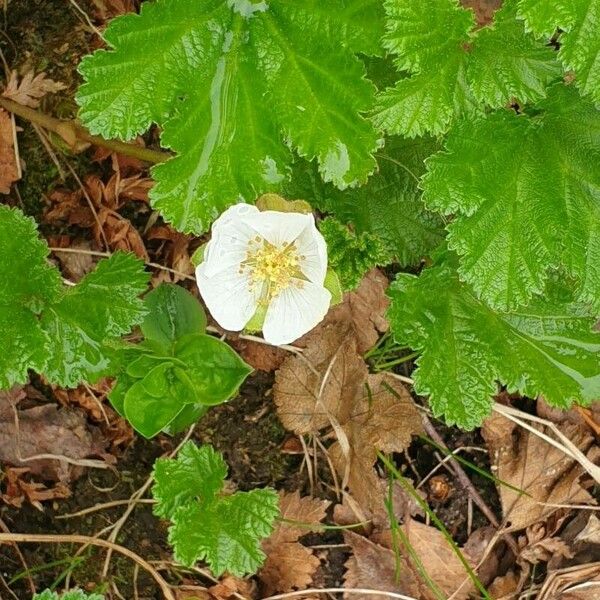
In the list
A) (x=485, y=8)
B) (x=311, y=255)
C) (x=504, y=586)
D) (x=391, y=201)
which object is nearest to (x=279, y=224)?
(x=311, y=255)

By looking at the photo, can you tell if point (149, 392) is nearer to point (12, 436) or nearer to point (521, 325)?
point (12, 436)

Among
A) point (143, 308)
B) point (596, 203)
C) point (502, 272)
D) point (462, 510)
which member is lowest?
point (462, 510)

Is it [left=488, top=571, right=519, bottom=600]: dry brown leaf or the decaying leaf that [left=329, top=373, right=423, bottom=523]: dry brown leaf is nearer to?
the decaying leaf

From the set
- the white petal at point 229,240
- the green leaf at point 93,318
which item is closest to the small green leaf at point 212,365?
the green leaf at point 93,318

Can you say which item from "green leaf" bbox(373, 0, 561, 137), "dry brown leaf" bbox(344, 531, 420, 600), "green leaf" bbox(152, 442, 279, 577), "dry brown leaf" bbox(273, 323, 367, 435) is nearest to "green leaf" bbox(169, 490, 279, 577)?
"green leaf" bbox(152, 442, 279, 577)

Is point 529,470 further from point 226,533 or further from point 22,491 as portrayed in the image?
point 22,491

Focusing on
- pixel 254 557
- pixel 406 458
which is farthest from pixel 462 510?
pixel 254 557

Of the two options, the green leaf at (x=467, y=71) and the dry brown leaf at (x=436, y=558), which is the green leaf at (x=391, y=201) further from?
the dry brown leaf at (x=436, y=558)
